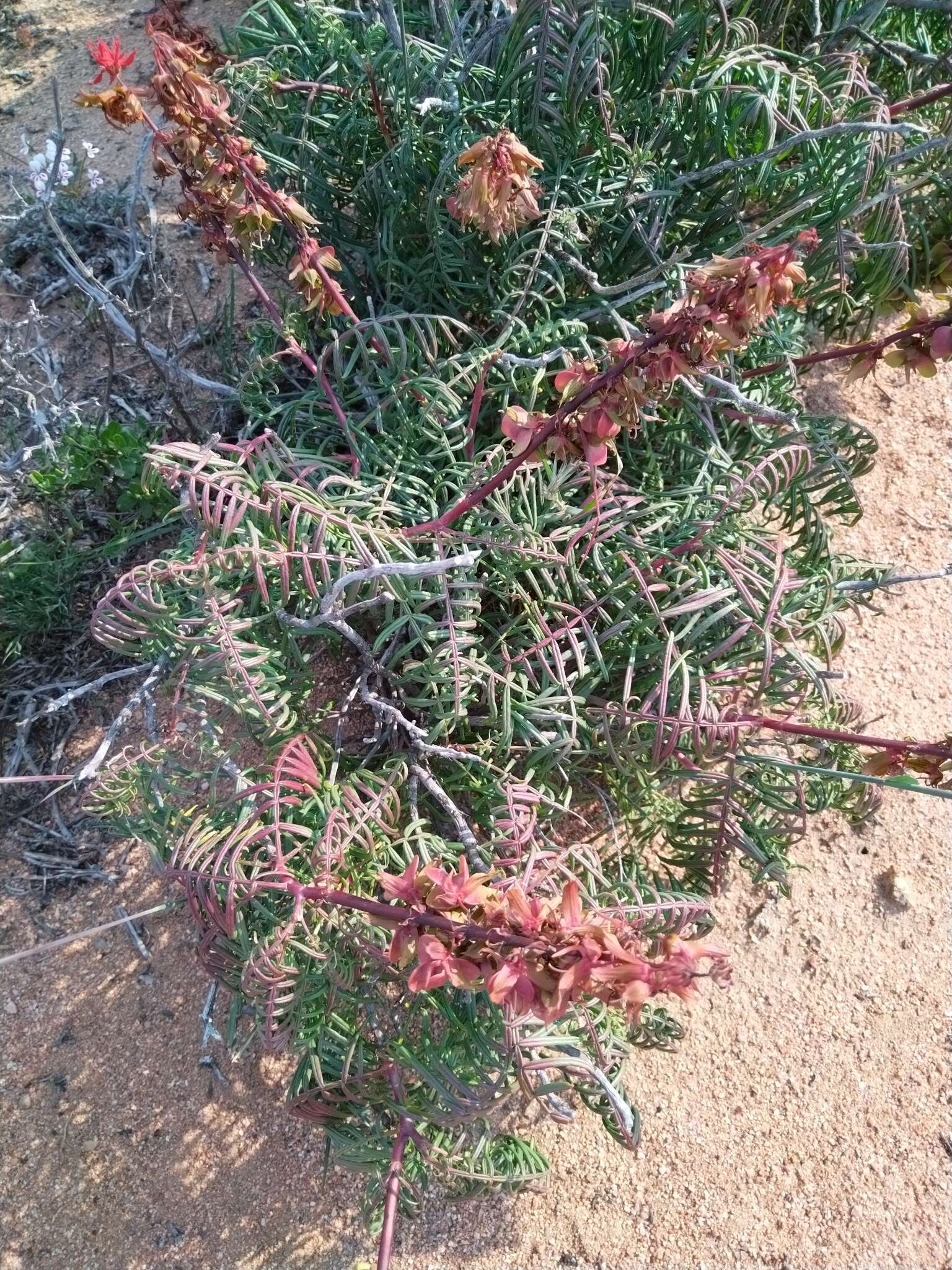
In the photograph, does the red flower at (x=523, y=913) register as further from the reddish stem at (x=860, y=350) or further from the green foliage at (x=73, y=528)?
the green foliage at (x=73, y=528)

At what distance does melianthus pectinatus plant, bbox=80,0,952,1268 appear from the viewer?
3.91ft

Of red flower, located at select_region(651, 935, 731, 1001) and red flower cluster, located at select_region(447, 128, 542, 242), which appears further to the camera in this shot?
red flower cluster, located at select_region(447, 128, 542, 242)

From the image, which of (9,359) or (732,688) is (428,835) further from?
(9,359)

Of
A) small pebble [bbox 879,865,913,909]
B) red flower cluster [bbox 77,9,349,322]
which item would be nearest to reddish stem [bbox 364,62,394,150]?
red flower cluster [bbox 77,9,349,322]

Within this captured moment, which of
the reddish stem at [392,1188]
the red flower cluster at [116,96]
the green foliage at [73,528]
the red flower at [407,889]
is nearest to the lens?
the red flower at [407,889]

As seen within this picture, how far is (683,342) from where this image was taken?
0.89 metres

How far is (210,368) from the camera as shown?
2.06 m

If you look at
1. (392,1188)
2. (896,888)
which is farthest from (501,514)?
(896,888)

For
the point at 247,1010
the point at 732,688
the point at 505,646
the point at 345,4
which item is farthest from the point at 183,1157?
the point at 345,4

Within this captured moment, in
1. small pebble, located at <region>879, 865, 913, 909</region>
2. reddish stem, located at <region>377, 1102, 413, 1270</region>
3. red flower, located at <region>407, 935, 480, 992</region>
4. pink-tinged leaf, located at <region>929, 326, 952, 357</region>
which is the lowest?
small pebble, located at <region>879, 865, 913, 909</region>

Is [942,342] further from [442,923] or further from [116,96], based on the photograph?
[116,96]

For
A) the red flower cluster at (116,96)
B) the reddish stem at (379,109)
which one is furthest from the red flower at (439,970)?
the reddish stem at (379,109)

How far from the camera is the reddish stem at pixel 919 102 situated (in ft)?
4.80

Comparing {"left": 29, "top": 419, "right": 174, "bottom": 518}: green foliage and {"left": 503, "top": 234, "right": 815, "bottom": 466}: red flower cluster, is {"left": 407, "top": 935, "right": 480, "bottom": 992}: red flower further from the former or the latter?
{"left": 29, "top": 419, "right": 174, "bottom": 518}: green foliage
